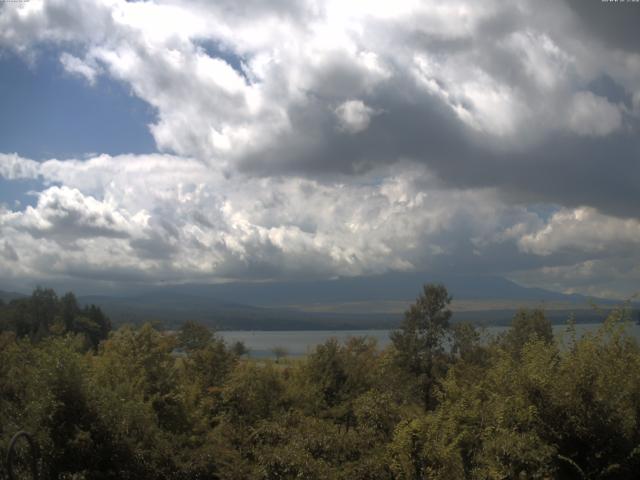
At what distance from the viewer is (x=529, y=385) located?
15.0 m

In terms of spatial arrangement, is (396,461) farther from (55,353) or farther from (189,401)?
(189,401)

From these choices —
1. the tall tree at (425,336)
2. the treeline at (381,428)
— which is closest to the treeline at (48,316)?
the tall tree at (425,336)

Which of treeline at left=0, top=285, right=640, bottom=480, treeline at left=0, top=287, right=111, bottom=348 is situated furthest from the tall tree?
treeline at left=0, top=287, right=111, bottom=348

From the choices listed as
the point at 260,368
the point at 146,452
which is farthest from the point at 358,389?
the point at 146,452

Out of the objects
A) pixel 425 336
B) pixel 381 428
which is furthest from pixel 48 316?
pixel 381 428

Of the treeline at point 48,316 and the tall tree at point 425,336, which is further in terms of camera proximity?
the treeline at point 48,316

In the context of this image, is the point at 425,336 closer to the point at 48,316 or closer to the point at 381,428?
the point at 381,428

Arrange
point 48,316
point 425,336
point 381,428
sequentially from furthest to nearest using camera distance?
point 48,316
point 425,336
point 381,428

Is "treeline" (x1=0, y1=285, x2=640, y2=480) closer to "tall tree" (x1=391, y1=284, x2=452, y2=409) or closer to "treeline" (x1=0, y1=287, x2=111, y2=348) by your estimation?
"tall tree" (x1=391, y1=284, x2=452, y2=409)

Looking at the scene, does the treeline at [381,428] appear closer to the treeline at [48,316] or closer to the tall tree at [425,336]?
the tall tree at [425,336]

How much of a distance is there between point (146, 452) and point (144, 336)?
1660 centimetres

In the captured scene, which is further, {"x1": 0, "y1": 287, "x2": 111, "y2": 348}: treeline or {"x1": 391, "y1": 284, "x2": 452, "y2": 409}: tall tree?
{"x1": 0, "y1": 287, "x2": 111, "y2": 348}: treeline

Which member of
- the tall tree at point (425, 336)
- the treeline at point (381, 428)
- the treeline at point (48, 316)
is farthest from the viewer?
the treeline at point (48, 316)

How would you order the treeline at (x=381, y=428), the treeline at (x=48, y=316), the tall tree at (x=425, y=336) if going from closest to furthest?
the treeline at (x=381, y=428)
the tall tree at (x=425, y=336)
the treeline at (x=48, y=316)
